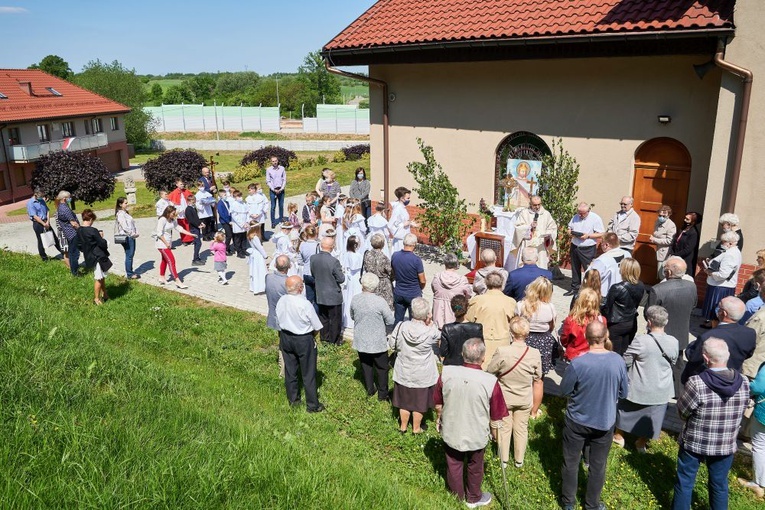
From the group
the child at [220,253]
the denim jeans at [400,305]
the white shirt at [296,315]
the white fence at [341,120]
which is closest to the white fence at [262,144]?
the white fence at [341,120]

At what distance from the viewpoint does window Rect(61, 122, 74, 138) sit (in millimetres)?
42844

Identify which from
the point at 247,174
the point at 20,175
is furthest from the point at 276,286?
the point at 20,175

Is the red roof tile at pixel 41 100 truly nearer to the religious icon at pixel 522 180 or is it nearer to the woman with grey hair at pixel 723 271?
the religious icon at pixel 522 180

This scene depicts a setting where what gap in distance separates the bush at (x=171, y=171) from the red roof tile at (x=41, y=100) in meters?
14.0

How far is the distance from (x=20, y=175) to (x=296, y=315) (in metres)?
38.4

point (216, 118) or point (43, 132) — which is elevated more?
point (216, 118)

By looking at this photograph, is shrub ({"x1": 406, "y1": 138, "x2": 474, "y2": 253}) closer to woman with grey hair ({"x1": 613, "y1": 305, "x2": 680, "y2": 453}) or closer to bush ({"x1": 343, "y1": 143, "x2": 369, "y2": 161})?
woman with grey hair ({"x1": 613, "y1": 305, "x2": 680, "y2": 453})

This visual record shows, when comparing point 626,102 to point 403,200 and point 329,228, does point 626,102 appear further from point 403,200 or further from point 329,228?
point 329,228

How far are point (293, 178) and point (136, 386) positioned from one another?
75.2ft

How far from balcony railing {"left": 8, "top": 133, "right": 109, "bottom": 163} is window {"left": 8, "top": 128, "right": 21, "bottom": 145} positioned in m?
0.68

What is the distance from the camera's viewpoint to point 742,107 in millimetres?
9180

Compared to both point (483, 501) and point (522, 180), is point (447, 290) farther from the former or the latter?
point (522, 180)

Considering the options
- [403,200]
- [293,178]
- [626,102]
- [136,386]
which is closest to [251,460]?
[136,386]

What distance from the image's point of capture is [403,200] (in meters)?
12.0
